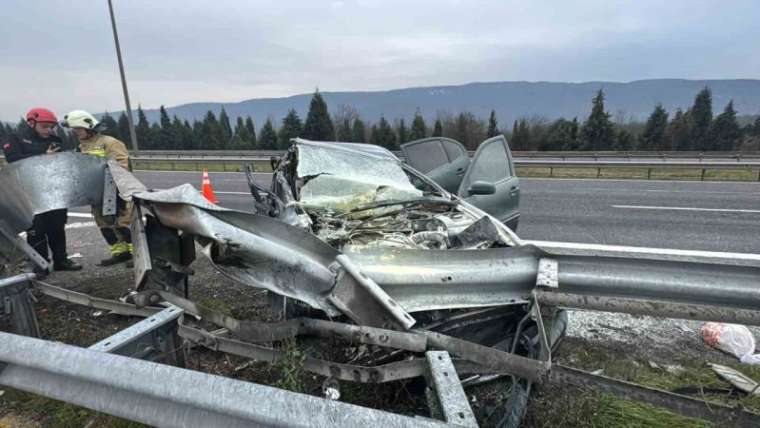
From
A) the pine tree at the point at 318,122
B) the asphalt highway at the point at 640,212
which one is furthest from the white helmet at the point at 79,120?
the pine tree at the point at 318,122

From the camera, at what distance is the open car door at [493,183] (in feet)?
12.3

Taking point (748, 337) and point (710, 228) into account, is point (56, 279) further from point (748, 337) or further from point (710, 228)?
point (710, 228)

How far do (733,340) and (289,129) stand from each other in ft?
101

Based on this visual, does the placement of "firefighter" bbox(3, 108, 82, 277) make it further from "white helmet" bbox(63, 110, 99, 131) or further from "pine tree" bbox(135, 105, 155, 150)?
"pine tree" bbox(135, 105, 155, 150)

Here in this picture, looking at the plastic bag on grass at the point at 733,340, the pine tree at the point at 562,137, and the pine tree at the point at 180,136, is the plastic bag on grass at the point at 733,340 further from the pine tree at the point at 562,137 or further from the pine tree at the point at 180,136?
the pine tree at the point at 180,136

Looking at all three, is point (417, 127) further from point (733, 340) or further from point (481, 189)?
point (733, 340)

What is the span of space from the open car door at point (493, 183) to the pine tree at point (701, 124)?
34.9 metres

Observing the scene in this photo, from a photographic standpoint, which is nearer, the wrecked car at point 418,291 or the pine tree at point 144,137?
the wrecked car at point 418,291

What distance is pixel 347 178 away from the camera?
3.54 meters

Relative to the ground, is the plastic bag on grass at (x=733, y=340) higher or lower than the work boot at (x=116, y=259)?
lower

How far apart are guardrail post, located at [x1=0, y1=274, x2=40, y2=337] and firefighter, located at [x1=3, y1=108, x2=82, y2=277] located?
2.17 metres

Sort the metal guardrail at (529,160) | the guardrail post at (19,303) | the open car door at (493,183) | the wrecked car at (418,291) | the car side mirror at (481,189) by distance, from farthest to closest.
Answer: the metal guardrail at (529,160)
the open car door at (493,183)
the car side mirror at (481,189)
the guardrail post at (19,303)
the wrecked car at (418,291)

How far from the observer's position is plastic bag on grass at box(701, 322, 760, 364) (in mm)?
2713

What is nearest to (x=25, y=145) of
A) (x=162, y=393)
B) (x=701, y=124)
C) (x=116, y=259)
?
(x=116, y=259)
